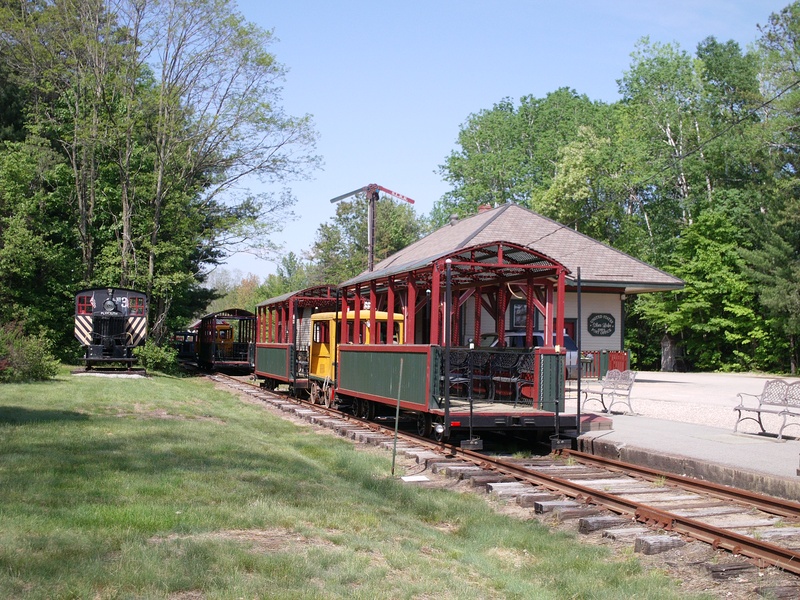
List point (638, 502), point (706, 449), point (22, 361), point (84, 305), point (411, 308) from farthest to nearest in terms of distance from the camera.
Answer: point (84, 305) → point (22, 361) → point (411, 308) → point (706, 449) → point (638, 502)

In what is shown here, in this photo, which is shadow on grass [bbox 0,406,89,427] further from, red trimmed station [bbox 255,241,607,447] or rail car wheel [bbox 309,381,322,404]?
rail car wheel [bbox 309,381,322,404]

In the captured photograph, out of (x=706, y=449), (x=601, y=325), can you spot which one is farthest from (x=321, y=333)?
(x=601, y=325)

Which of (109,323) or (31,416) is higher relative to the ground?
(109,323)

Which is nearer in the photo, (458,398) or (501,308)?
(458,398)

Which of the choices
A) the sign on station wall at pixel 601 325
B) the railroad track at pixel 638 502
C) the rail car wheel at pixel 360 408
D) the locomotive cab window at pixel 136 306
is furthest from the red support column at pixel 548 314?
the locomotive cab window at pixel 136 306

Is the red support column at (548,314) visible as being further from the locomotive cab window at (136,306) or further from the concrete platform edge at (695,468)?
the locomotive cab window at (136,306)

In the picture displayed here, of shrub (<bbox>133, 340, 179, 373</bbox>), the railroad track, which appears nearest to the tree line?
shrub (<bbox>133, 340, 179, 373</bbox>)

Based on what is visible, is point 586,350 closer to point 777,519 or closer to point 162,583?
point 777,519

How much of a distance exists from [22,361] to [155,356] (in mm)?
11143

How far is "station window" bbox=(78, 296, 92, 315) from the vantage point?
92.5ft

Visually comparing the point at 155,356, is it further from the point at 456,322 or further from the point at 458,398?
the point at 458,398

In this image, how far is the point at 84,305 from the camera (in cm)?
2830

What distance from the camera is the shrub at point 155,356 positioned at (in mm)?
32094

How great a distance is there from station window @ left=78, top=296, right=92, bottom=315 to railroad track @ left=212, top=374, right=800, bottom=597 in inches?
716
